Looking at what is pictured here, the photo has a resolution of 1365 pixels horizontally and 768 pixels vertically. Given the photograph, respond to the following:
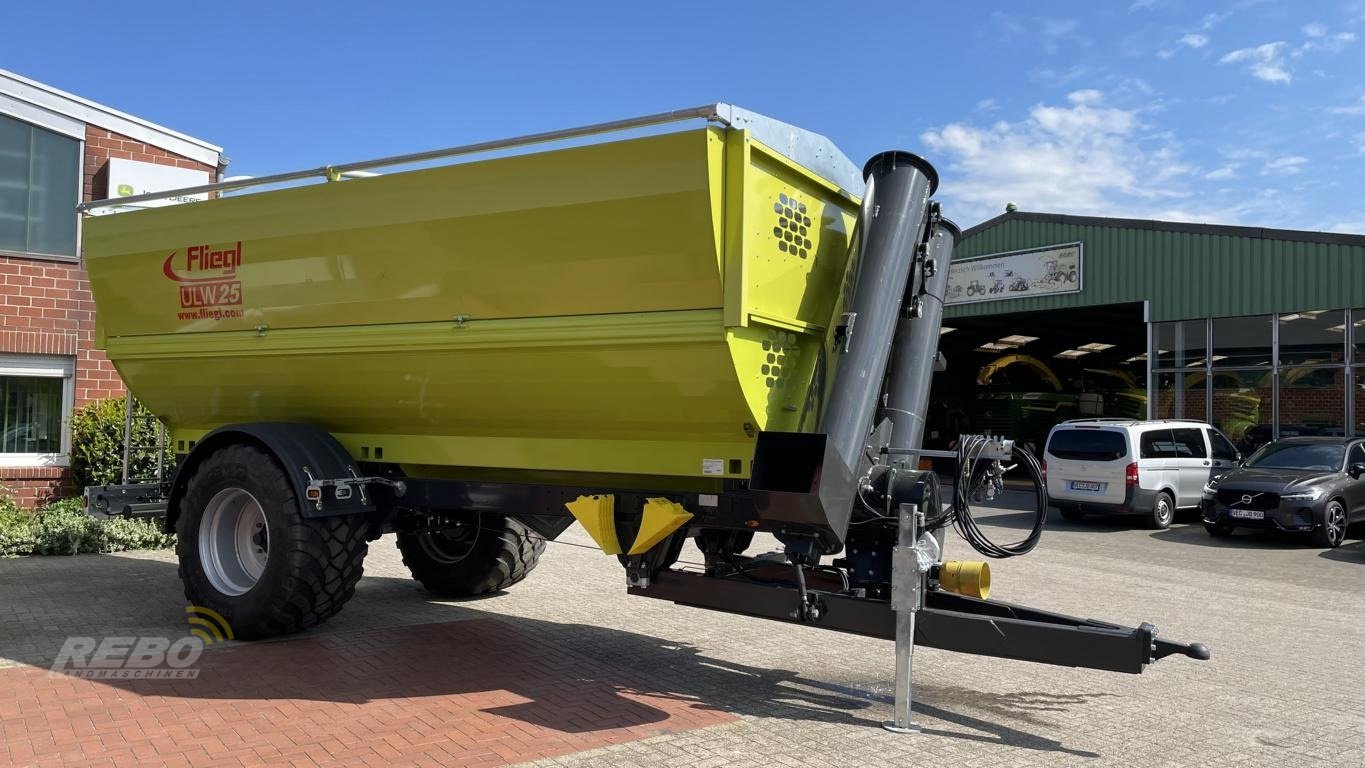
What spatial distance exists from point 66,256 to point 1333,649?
13538 mm

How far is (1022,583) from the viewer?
10242 mm

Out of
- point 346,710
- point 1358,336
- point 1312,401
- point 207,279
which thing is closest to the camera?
point 346,710

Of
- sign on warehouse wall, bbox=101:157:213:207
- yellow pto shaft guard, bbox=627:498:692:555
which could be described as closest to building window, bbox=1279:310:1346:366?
yellow pto shaft guard, bbox=627:498:692:555

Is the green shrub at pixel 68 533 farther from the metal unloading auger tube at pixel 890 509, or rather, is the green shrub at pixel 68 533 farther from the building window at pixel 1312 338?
the building window at pixel 1312 338

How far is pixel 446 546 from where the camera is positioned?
27.4ft

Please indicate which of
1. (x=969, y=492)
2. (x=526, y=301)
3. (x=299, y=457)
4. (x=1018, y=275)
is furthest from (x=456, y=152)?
(x=1018, y=275)

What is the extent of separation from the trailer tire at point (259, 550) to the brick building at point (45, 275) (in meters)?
6.08

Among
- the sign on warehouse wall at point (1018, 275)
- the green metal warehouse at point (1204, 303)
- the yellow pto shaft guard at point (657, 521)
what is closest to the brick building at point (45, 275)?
the yellow pto shaft guard at point (657, 521)

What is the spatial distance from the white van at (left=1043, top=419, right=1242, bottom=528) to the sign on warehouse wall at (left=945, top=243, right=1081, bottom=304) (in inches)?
217

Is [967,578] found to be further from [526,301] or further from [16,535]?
[16,535]

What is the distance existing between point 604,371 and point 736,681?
2.07 m

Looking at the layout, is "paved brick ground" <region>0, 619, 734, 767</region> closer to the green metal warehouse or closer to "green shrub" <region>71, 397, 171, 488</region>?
"green shrub" <region>71, 397, 171, 488</region>

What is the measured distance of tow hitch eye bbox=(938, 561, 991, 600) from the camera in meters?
5.43

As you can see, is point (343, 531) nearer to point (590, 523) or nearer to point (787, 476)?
point (590, 523)
